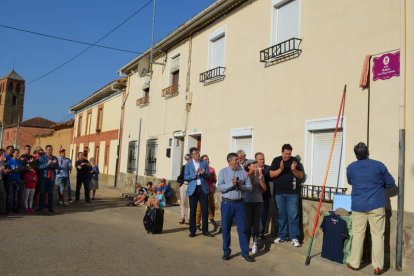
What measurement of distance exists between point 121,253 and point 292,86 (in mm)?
4819

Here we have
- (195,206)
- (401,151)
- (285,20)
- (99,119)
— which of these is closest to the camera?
(401,151)

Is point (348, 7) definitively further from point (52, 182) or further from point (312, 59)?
point (52, 182)

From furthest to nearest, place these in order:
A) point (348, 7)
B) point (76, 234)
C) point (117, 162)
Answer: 1. point (117, 162)
2. point (76, 234)
3. point (348, 7)

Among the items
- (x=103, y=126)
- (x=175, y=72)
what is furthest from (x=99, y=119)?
(x=175, y=72)

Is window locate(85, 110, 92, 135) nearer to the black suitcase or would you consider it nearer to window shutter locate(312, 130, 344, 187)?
the black suitcase

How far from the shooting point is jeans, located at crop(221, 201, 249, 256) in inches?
267

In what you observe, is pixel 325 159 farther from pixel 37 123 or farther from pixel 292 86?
pixel 37 123

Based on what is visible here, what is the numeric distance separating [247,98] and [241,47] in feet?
4.76

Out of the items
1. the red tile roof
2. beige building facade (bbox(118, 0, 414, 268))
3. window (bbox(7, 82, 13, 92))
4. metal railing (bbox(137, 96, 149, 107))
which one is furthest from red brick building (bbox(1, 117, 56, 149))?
beige building facade (bbox(118, 0, 414, 268))

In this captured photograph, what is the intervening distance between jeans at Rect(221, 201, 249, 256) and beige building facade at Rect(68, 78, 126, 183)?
14.9 m

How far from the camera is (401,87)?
6.43 metres

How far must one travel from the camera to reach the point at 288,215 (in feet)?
25.5

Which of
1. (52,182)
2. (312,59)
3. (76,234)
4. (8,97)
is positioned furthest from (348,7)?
(8,97)

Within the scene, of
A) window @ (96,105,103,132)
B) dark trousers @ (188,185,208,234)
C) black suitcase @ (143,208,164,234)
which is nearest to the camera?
dark trousers @ (188,185,208,234)
